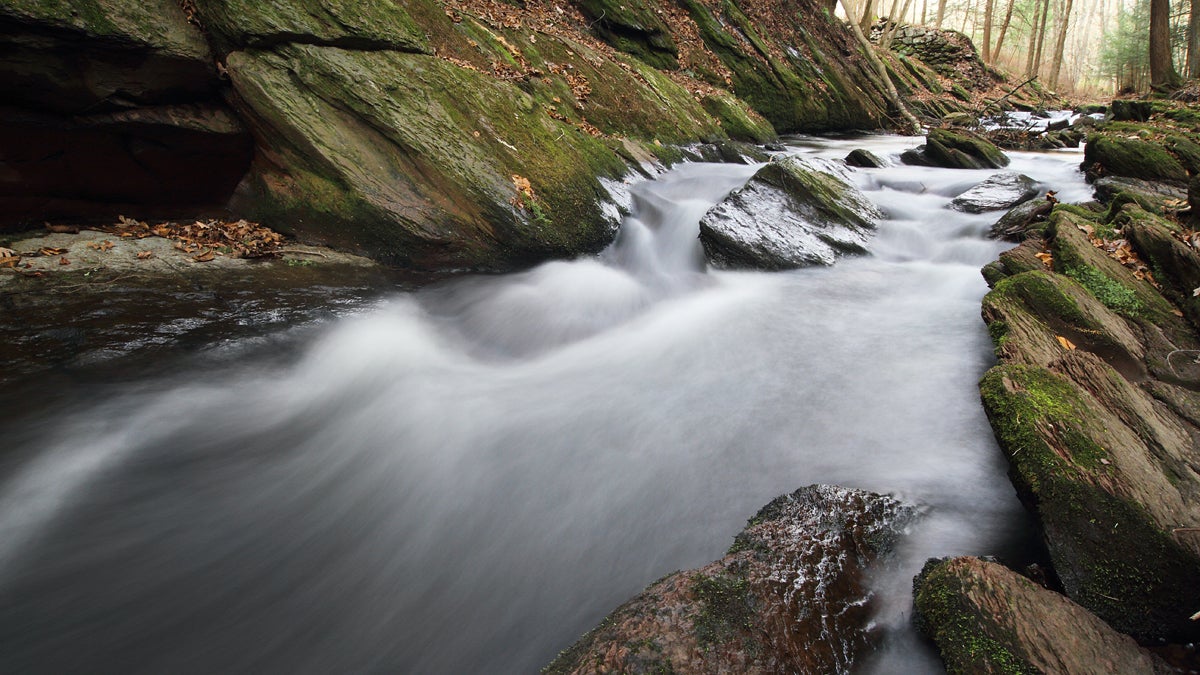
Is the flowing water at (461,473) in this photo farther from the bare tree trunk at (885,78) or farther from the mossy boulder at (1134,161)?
the bare tree trunk at (885,78)

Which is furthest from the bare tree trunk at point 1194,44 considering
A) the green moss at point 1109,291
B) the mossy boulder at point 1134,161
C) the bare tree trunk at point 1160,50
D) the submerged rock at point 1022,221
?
the green moss at point 1109,291

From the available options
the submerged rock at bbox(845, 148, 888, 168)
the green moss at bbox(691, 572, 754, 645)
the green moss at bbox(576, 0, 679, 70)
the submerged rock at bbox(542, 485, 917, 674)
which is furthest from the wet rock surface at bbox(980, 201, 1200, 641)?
the green moss at bbox(576, 0, 679, 70)

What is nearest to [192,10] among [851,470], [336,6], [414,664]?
[336,6]

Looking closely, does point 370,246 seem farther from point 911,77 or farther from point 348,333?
point 911,77

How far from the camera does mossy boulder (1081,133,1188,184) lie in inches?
313

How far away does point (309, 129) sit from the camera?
533cm

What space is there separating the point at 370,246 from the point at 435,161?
1.12 metres

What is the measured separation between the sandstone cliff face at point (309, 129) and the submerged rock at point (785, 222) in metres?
1.49

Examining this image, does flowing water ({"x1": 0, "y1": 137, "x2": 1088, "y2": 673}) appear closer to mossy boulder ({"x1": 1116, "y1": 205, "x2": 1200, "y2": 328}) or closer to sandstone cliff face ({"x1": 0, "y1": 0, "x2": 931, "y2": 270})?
sandstone cliff face ({"x1": 0, "y1": 0, "x2": 931, "y2": 270})

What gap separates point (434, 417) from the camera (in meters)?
4.23

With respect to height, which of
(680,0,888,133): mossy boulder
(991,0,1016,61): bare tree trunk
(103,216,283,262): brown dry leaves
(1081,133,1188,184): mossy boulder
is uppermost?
(991,0,1016,61): bare tree trunk

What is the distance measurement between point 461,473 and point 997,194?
9136 mm

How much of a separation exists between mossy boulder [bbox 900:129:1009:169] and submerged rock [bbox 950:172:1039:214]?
84.8 inches

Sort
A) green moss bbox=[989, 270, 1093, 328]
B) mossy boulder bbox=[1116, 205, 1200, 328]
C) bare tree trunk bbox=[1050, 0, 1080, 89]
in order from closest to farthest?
green moss bbox=[989, 270, 1093, 328] → mossy boulder bbox=[1116, 205, 1200, 328] → bare tree trunk bbox=[1050, 0, 1080, 89]
